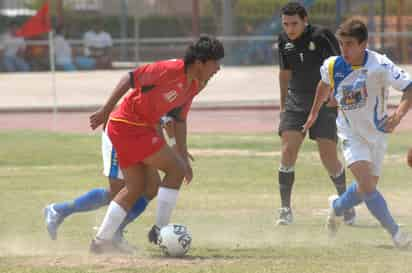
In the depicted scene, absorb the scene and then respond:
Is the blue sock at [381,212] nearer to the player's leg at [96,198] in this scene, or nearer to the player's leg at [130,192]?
the player's leg at [130,192]

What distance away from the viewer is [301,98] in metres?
10.1

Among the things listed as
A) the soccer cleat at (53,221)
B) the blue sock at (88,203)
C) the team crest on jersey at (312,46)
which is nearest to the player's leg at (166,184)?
the blue sock at (88,203)

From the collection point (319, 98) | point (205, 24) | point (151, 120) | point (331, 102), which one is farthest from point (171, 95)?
point (205, 24)

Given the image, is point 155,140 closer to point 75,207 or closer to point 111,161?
point 111,161

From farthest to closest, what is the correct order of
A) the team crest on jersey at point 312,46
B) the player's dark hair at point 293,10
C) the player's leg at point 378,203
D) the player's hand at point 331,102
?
the team crest on jersey at point 312,46 < the player's dark hair at point 293,10 < the player's hand at point 331,102 < the player's leg at point 378,203

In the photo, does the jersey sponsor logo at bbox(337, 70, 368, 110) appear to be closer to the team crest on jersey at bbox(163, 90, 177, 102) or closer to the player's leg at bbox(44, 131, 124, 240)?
the team crest on jersey at bbox(163, 90, 177, 102)

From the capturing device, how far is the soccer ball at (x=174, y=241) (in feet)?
25.7

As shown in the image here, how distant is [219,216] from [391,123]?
273cm

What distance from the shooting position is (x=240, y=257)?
25.9ft

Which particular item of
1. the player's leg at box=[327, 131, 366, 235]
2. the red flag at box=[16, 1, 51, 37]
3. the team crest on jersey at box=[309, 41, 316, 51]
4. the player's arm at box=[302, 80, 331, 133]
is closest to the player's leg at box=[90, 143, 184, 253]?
the player's leg at box=[327, 131, 366, 235]

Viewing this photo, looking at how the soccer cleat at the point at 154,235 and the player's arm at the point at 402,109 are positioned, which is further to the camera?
the soccer cleat at the point at 154,235

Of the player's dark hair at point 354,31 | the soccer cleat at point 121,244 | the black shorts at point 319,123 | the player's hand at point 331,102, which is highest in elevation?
the player's dark hair at point 354,31

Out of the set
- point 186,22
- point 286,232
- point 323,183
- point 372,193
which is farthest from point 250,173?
point 186,22

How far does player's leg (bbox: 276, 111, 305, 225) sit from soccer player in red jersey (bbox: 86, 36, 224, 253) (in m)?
2.07
